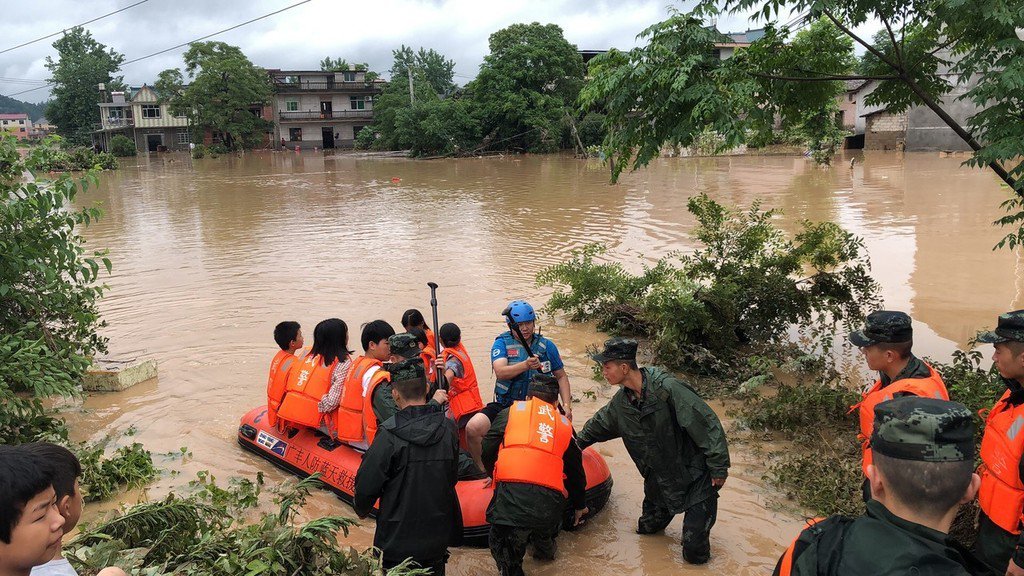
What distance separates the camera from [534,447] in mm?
4293

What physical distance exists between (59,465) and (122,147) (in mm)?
70960

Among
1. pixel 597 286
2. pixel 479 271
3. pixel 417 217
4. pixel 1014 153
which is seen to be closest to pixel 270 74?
pixel 417 217

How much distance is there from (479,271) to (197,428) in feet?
25.6

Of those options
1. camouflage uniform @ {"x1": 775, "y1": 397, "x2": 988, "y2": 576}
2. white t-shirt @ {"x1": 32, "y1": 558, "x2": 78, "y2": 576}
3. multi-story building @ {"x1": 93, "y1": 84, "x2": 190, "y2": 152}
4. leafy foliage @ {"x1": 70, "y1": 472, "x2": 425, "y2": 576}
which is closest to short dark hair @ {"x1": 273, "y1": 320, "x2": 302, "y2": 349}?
leafy foliage @ {"x1": 70, "y1": 472, "x2": 425, "y2": 576}

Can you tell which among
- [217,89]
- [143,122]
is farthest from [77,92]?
[217,89]

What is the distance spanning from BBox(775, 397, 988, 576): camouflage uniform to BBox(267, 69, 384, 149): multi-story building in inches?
2709

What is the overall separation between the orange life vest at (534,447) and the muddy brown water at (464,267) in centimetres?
104

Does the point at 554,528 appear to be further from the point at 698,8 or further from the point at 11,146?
the point at 11,146

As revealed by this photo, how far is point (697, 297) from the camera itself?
8.54m

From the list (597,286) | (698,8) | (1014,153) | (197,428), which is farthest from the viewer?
(597,286)

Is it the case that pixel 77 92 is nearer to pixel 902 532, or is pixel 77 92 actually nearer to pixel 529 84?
pixel 529 84

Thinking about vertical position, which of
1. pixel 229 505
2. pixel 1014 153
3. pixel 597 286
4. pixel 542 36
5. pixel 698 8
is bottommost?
pixel 229 505

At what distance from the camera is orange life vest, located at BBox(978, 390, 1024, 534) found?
10.4 ft

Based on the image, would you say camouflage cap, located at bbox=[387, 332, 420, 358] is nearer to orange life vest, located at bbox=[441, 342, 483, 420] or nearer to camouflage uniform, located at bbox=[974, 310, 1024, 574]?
orange life vest, located at bbox=[441, 342, 483, 420]
